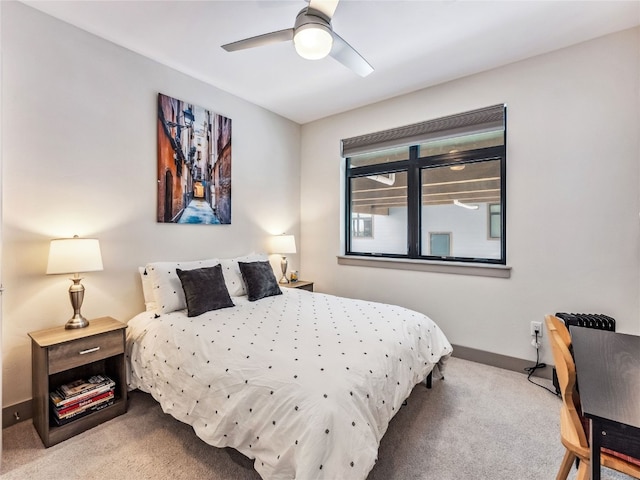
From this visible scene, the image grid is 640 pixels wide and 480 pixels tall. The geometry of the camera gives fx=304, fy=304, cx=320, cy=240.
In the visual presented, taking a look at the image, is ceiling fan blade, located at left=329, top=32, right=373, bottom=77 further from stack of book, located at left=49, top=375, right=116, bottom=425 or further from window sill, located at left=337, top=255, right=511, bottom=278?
stack of book, located at left=49, top=375, right=116, bottom=425

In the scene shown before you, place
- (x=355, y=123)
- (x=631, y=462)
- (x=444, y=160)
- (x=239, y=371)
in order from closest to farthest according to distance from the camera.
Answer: (x=631, y=462)
(x=239, y=371)
(x=444, y=160)
(x=355, y=123)

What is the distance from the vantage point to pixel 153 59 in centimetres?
A: 273

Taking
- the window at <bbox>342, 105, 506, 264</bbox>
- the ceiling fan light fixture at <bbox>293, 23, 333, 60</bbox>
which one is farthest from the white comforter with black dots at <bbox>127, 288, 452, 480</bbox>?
the ceiling fan light fixture at <bbox>293, 23, 333, 60</bbox>

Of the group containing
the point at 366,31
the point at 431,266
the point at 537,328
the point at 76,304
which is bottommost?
the point at 537,328

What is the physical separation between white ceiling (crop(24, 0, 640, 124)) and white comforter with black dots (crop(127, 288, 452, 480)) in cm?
219

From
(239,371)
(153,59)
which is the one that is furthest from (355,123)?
(239,371)

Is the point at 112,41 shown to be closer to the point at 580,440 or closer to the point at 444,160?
the point at 444,160

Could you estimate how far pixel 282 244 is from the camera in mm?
3750

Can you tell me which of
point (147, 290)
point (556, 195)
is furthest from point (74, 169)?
point (556, 195)

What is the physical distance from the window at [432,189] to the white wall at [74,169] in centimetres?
190

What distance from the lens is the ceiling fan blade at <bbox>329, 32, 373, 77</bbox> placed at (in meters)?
1.89

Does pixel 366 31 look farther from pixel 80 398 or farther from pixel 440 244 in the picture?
pixel 80 398

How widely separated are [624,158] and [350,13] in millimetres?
2346

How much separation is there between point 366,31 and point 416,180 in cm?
164
